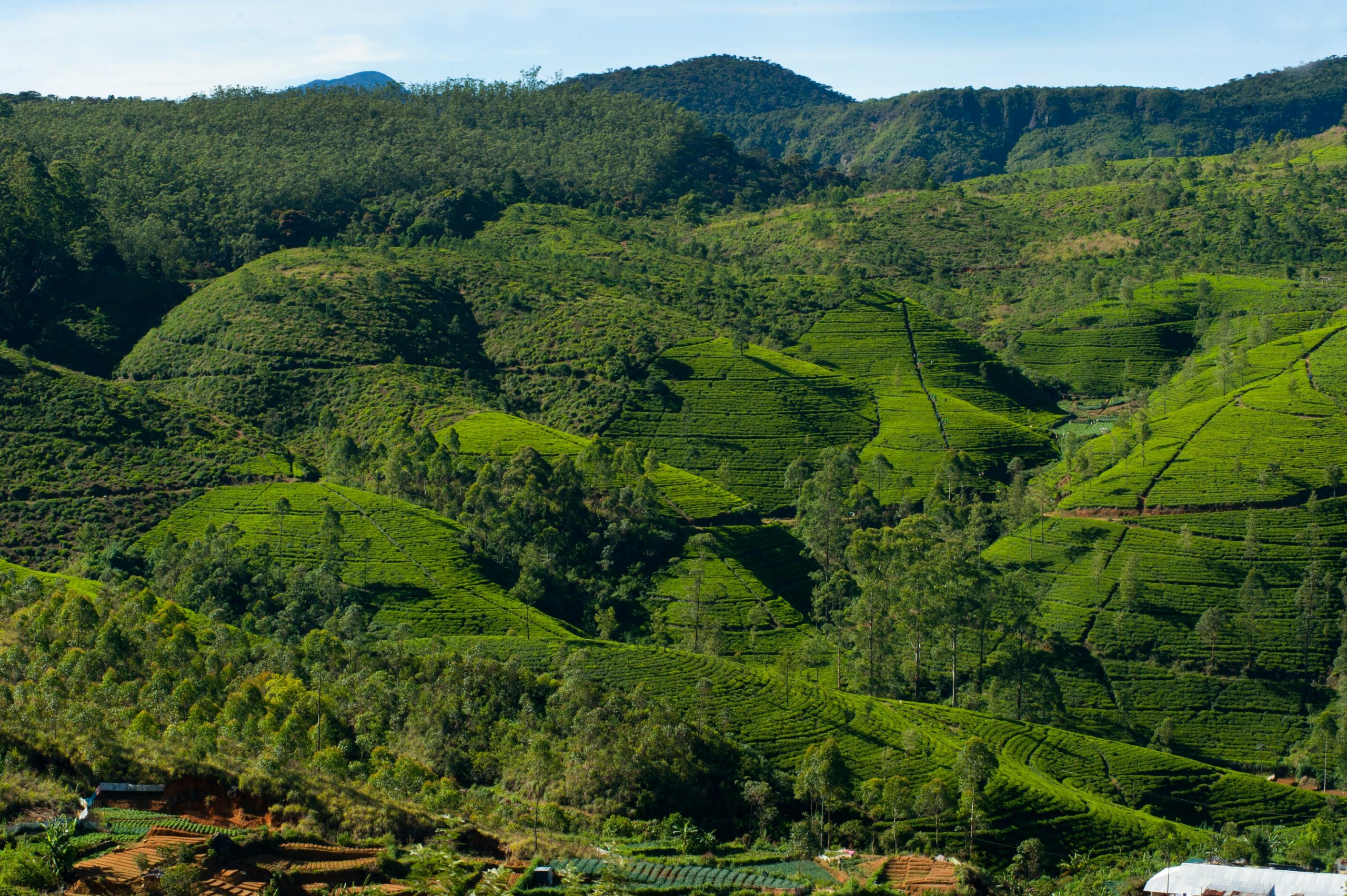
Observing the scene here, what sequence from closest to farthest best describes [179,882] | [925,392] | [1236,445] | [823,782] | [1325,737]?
[179,882] → [823,782] → [1325,737] → [1236,445] → [925,392]

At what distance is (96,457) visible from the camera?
82.5 metres

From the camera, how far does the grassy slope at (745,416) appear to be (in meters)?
94.6

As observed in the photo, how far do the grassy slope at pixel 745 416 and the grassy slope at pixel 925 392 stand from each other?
12.0 feet

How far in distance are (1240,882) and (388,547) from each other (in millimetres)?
48472

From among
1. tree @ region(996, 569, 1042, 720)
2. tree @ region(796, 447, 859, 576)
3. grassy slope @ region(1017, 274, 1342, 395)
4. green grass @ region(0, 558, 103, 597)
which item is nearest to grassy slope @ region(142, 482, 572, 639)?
green grass @ region(0, 558, 103, 597)

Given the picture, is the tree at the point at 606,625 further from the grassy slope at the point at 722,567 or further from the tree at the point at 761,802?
the tree at the point at 761,802

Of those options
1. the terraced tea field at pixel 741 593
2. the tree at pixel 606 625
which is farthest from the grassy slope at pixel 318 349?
the tree at pixel 606 625

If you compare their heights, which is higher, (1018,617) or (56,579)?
(56,579)

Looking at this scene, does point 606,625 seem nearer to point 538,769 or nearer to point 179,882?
point 538,769

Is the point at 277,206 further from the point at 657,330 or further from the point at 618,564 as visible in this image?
the point at 618,564

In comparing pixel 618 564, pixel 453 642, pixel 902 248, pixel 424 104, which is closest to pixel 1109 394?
pixel 902 248

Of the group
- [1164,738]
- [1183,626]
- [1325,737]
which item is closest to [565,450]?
[1183,626]

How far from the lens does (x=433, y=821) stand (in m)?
35.2

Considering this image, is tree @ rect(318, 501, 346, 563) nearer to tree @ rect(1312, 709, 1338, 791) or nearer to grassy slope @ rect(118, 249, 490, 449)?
grassy slope @ rect(118, 249, 490, 449)
